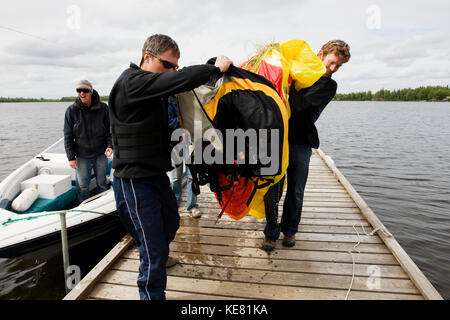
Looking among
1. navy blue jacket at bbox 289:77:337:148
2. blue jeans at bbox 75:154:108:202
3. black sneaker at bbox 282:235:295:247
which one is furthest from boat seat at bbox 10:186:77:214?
navy blue jacket at bbox 289:77:337:148

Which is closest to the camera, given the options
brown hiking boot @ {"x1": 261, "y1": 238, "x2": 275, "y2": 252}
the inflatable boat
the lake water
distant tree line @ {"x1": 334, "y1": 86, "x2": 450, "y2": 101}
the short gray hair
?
the short gray hair

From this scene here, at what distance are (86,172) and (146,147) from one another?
2760mm

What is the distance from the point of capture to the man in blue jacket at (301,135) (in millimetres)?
2102

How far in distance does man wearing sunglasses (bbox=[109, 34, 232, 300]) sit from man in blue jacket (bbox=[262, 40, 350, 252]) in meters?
0.78

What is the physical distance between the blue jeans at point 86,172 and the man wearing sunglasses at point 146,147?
2498mm

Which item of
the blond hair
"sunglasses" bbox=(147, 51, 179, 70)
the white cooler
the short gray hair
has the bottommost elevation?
the white cooler

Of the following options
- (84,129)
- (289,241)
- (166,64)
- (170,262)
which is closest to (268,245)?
(289,241)

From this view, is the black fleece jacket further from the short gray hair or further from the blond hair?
the blond hair

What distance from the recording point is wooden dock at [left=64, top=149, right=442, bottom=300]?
7.04ft

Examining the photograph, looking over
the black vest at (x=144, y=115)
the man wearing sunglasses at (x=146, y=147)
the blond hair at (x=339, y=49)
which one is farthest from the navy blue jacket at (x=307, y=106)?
the black vest at (x=144, y=115)

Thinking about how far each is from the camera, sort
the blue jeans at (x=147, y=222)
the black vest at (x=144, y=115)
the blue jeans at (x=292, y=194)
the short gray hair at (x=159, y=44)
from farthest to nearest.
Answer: the blue jeans at (x=292, y=194) < the blue jeans at (x=147, y=222) < the short gray hair at (x=159, y=44) < the black vest at (x=144, y=115)

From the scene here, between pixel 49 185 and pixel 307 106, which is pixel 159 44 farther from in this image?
pixel 49 185

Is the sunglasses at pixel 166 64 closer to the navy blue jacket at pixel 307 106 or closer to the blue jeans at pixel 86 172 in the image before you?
the navy blue jacket at pixel 307 106
